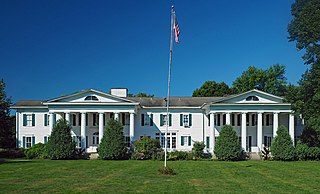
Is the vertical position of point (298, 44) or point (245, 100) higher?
point (298, 44)

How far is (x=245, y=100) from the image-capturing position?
41.7m

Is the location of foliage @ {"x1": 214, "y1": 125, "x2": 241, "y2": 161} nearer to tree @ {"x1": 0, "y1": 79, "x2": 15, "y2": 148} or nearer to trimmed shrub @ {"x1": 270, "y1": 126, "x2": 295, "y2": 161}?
trimmed shrub @ {"x1": 270, "y1": 126, "x2": 295, "y2": 161}

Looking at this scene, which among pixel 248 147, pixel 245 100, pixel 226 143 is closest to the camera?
pixel 226 143

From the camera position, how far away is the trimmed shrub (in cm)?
3769

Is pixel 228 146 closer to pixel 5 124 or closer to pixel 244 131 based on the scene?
pixel 244 131

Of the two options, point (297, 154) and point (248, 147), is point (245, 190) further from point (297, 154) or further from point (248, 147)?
point (248, 147)

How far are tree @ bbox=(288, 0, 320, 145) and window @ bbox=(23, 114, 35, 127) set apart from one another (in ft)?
101

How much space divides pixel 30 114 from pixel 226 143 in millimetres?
24359

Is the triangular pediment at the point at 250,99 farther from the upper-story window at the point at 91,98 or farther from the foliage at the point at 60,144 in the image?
the foliage at the point at 60,144

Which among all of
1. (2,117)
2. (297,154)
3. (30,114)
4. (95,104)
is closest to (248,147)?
(297,154)

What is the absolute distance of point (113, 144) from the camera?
37875 mm

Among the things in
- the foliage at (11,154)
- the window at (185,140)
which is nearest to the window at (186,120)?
the window at (185,140)

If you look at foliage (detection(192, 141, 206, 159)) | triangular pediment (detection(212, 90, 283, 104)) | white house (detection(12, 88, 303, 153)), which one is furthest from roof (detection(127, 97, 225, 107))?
foliage (detection(192, 141, 206, 159))

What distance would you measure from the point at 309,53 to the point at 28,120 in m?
33.4
